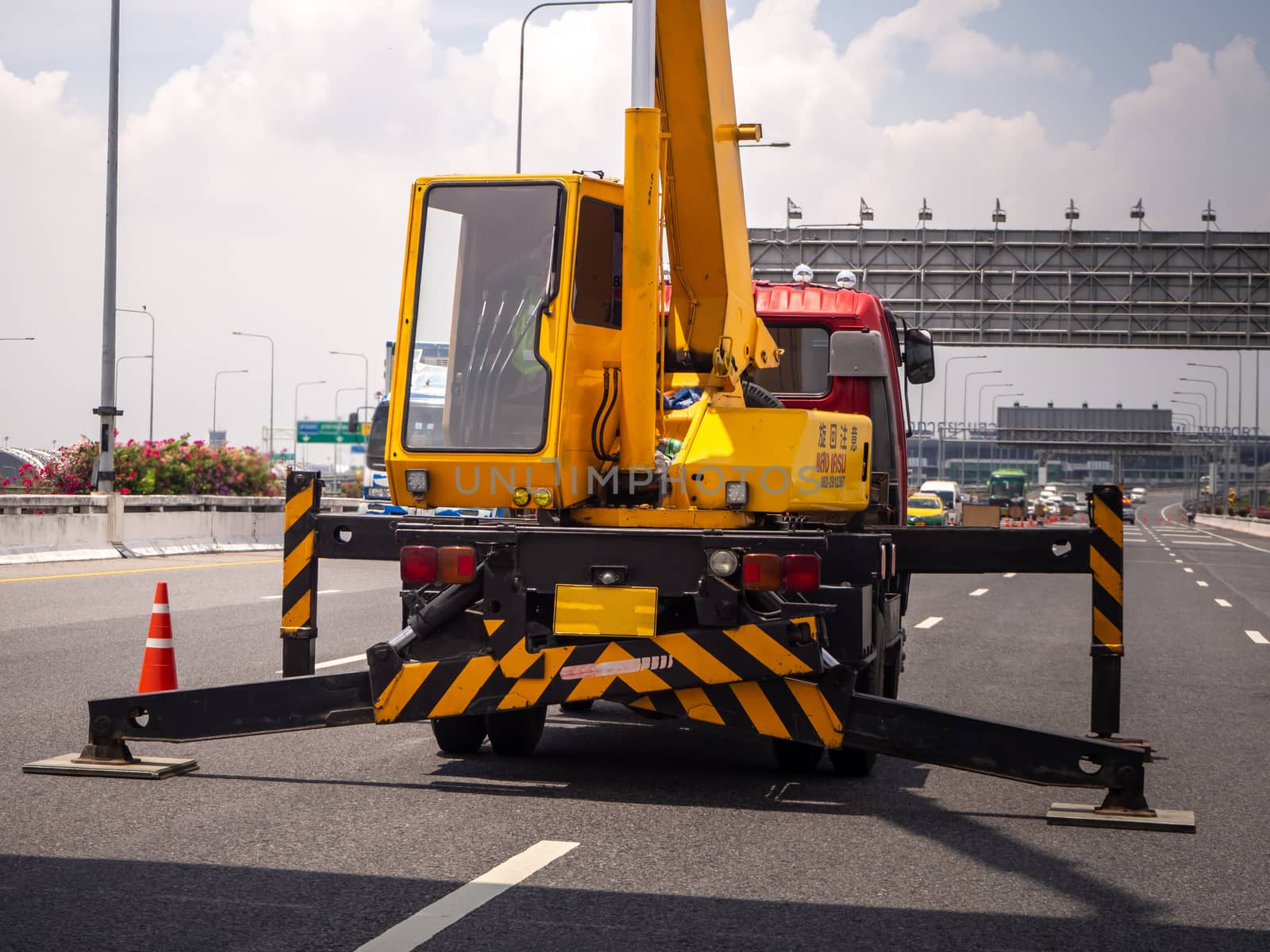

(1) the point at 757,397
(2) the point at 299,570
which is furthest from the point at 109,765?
(1) the point at 757,397

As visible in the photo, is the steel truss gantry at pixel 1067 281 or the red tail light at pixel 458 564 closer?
the red tail light at pixel 458 564

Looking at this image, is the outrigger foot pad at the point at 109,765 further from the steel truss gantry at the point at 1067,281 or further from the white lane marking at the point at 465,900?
the steel truss gantry at the point at 1067,281

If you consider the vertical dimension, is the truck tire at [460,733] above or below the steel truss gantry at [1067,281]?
below

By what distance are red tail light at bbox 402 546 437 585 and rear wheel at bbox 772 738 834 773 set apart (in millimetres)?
2013

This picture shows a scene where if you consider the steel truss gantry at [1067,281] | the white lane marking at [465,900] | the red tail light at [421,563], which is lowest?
the white lane marking at [465,900]

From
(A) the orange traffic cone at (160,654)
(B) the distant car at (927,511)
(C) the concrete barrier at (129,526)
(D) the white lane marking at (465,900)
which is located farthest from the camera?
(B) the distant car at (927,511)

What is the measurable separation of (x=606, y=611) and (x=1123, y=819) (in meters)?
2.38

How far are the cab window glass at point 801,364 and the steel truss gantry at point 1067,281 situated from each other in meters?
38.8

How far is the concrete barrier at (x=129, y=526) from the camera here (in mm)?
24188

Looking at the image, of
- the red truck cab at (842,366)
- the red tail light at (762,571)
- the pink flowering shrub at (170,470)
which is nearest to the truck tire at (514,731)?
the red tail light at (762,571)

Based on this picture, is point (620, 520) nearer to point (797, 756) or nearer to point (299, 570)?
point (797, 756)

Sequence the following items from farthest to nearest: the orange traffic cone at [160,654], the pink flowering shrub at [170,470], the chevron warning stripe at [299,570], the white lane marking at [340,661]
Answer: the pink flowering shrub at [170,470]
the white lane marking at [340,661]
the orange traffic cone at [160,654]
the chevron warning stripe at [299,570]

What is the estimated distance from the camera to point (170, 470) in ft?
123

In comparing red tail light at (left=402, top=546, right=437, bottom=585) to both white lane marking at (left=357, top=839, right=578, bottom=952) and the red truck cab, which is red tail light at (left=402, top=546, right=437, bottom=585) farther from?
the red truck cab
